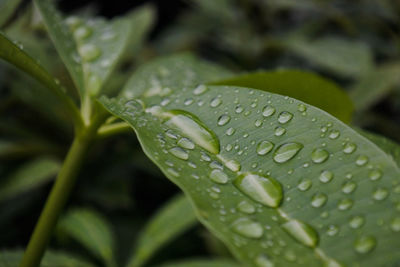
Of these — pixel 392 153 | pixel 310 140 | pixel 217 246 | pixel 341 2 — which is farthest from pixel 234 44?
pixel 310 140

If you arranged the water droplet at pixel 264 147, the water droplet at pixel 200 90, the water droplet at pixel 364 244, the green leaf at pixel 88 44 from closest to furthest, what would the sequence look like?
the water droplet at pixel 364 244 < the water droplet at pixel 264 147 < the water droplet at pixel 200 90 < the green leaf at pixel 88 44

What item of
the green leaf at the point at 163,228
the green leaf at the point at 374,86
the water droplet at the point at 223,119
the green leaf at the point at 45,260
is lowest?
the green leaf at the point at 163,228

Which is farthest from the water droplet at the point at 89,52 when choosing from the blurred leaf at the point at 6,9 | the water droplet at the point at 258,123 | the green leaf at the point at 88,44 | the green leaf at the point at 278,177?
the water droplet at the point at 258,123

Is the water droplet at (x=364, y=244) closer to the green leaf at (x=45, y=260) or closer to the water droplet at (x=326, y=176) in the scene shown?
the water droplet at (x=326, y=176)

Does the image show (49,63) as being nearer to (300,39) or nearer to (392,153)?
(300,39)

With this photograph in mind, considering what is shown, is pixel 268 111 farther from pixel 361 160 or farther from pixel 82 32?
pixel 82 32
